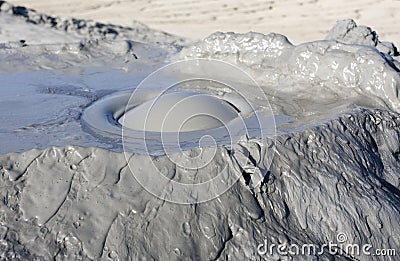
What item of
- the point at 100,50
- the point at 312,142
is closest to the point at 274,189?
the point at 312,142

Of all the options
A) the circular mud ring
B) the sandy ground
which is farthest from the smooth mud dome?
the sandy ground

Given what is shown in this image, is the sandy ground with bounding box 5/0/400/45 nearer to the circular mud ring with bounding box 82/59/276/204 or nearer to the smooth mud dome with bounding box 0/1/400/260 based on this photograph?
the circular mud ring with bounding box 82/59/276/204

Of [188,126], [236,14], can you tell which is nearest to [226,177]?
[188,126]

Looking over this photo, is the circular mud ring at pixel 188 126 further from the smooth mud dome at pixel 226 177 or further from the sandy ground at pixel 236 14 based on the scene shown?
the sandy ground at pixel 236 14

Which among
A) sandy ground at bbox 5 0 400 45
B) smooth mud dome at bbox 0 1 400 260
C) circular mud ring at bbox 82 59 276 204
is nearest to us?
smooth mud dome at bbox 0 1 400 260

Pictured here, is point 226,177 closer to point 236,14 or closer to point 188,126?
point 188,126

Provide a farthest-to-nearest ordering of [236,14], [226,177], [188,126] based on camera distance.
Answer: [236,14], [188,126], [226,177]

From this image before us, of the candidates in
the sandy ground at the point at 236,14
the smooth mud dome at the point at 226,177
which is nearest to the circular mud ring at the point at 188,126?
the smooth mud dome at the point at 226,177
